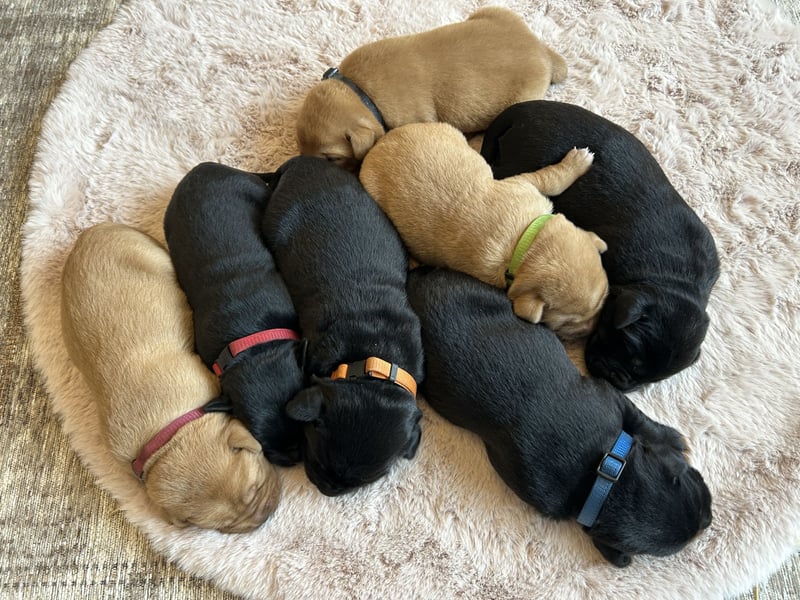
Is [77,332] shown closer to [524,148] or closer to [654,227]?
[524,148]

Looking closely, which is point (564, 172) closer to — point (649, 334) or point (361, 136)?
point (649, 334)

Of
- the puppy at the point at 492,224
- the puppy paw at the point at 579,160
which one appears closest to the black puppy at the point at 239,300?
the puppy at the point at 492,224

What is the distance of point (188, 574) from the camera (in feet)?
7.89

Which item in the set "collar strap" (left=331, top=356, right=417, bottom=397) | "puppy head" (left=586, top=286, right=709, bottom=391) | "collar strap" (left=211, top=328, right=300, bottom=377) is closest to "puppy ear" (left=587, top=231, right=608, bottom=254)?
"puppy head" (left=586, top=286, right=709, bottom=391)

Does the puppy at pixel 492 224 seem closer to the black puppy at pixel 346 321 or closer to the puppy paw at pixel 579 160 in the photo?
the puppy paw at pixel 579 160

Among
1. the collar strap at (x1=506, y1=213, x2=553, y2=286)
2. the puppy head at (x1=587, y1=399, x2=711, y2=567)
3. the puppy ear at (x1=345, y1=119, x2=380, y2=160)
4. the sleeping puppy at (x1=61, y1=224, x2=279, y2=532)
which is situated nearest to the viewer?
the puppy head at (x1=587, y1=399, x2=711, y2=567)

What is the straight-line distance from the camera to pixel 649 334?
92.7 inches

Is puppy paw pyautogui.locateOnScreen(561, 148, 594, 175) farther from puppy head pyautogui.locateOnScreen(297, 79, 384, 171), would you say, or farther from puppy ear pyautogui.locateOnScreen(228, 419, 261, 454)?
puppy ear pyautogui.locateOnScreen(228, 419, 261, 454)

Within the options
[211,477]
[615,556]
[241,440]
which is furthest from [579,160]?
[211,477]

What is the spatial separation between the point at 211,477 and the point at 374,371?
661mm

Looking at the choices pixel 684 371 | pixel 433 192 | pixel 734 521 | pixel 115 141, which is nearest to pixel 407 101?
pixel 433 192

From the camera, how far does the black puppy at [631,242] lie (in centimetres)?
235

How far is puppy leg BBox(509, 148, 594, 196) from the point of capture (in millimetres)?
2582

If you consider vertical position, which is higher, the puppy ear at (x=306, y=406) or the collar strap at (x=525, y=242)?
the collar strap at (x=525, y=242)
